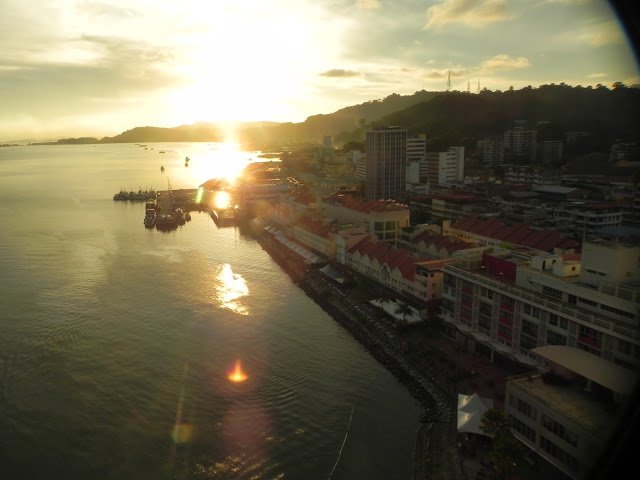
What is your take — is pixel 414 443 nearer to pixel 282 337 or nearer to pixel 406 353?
pixel 406 353

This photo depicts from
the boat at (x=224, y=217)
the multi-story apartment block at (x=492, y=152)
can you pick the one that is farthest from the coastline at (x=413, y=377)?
the multi-story apartment block at (x=492, y=152)

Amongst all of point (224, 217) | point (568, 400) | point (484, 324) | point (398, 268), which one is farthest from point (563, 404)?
point (224, 217)

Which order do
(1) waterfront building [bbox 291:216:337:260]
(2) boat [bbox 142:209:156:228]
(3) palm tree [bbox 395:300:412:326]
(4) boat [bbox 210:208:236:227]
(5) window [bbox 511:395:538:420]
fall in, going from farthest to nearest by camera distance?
(4) boat [bbox 210:208:236:227] → (2) boat [bbox 142:209:156:228] → (1) waterfront building [bbox 291:216:337:260] → (3) palm tree [bbox 395:300:412:326] → (5) window [bbox 511:395:538:420]

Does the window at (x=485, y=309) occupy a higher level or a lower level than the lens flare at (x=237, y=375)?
higher

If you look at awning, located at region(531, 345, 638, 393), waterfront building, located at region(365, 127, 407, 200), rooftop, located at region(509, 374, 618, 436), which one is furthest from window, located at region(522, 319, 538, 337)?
waterfront building, located at region(365, 127, 407, 200)

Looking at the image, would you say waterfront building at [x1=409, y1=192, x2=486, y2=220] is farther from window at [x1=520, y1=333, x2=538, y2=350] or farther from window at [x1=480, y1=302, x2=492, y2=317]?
window at [x1=520, y1=333, x2=538, y2=350]

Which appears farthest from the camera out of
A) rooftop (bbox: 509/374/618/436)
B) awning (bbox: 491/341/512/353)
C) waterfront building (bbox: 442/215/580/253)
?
waterfront building (bbox: 442/215/580/253)

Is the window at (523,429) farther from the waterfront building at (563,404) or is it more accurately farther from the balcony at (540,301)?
the balcony at (540,301)

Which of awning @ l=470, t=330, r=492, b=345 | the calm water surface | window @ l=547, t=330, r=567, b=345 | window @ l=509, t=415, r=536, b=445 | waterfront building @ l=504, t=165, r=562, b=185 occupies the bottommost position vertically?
the calm water surface

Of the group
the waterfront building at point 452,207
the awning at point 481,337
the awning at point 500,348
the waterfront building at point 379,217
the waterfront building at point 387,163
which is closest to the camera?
the awning at point 500,348
